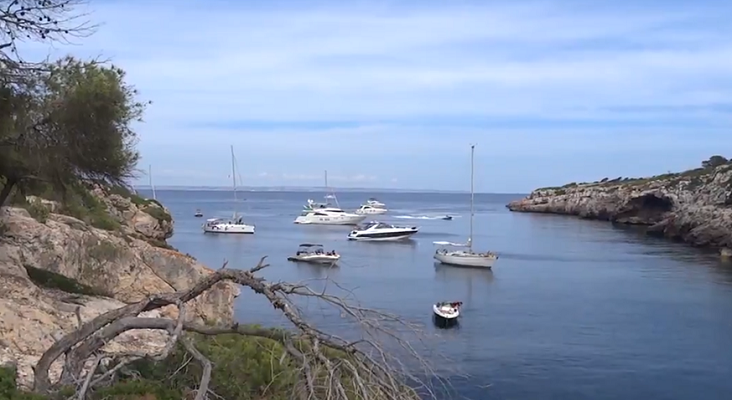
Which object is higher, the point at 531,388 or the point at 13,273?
the point at 13,273

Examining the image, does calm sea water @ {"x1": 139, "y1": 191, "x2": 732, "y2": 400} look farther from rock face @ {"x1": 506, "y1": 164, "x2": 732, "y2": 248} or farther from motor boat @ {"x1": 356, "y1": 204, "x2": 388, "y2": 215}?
motor boat @ {"x1": 356, "y1": 204, "x2": 388, "y2": 215}

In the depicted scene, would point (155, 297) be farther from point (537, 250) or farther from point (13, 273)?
point (537, 250)

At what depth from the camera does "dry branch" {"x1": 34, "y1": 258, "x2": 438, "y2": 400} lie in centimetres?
720

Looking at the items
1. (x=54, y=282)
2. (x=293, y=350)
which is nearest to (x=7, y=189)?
(x=54, y=282)

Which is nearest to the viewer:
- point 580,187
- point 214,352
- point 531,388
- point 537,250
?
point 214,352

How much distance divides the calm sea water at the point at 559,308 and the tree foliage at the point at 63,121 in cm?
520

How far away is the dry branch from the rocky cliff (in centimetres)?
180

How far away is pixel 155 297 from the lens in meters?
8.49

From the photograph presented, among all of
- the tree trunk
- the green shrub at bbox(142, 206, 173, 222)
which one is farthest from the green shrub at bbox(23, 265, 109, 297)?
the green shrub at bbox(142, 206, 173, 222)

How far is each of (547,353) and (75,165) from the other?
60.3 feet

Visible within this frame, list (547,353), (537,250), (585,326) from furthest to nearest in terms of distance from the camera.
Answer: (537,250)
(585,326)
(547,353)

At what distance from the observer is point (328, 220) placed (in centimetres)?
9981

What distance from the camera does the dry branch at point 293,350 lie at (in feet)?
23.6

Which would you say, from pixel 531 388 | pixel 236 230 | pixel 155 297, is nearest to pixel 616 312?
pixel 531 388
